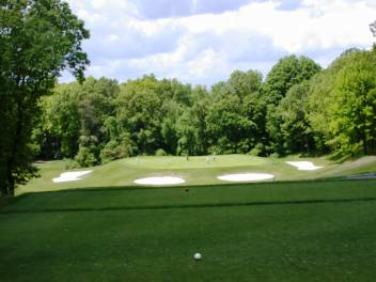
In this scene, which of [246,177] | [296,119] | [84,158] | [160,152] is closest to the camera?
[246,177]

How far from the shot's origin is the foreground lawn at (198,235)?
7.07 m

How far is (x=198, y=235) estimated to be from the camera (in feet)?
31.2

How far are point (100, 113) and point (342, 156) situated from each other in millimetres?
38979

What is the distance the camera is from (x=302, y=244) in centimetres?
829

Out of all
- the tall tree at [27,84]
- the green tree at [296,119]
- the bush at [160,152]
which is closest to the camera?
the tall tree at [27,84]

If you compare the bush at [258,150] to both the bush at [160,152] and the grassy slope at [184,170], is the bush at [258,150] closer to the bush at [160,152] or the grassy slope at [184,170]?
the bush at [160,152]

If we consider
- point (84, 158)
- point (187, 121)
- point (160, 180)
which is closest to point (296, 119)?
point (187, 121)

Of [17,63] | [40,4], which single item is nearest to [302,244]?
[17,63]

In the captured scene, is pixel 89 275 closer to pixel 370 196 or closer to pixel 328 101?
pixel 370 196

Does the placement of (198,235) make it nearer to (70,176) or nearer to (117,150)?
(70,176)

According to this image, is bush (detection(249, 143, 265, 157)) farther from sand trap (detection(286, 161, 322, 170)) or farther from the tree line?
sand trap (detection(286, 161, 322, 170))

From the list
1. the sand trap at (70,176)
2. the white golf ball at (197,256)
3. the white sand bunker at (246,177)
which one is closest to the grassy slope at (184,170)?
the white sand bunker at (246,177)

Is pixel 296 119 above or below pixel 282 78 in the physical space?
below

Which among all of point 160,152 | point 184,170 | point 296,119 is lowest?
point 184,170
